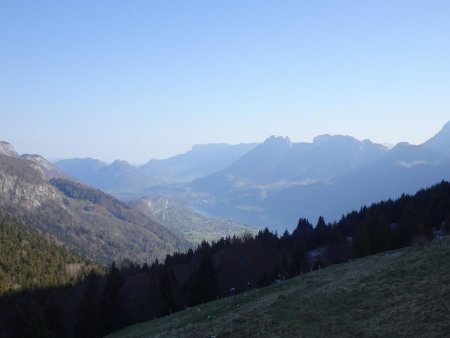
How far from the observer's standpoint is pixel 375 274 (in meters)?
34.5

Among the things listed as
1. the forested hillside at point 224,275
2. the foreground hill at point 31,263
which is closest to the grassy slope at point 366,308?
the forested hillside at point 224,275

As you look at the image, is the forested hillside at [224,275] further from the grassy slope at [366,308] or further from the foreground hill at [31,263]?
the grassy slope at [366,308]

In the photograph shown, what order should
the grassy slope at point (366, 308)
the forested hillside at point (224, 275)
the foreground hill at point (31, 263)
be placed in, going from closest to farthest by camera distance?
the grassy slope at point (366, 308) → the forested hillside at point (224, 275) → the foreground hill at point (31, 263)

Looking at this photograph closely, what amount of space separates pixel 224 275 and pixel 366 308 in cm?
6004

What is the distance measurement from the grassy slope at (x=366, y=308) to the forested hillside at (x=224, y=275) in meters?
24.4

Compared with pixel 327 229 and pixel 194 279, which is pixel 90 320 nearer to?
pixel 194 279

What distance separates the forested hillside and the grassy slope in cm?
2441

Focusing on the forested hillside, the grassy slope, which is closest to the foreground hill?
the forested hillside

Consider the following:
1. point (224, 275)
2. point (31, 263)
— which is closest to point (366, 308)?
point (224, 275)

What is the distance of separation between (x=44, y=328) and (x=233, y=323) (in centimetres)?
4760

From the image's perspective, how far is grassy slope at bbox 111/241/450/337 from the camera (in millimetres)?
23234

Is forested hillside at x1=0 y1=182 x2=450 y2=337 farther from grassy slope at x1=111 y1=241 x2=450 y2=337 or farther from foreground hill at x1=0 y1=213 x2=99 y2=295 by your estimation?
grassy slope at x1=111 y1=241 x2=450 y2=337

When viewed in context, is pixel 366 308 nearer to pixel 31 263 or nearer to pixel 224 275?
pixel 224 275

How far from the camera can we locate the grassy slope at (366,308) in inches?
915
